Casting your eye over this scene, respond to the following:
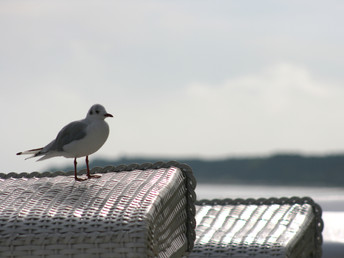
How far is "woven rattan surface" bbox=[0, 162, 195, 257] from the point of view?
4.37 feet

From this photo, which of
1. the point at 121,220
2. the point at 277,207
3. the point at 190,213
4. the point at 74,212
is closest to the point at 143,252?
the point at 121,220

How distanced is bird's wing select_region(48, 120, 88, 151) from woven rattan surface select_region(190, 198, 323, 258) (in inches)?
18.6

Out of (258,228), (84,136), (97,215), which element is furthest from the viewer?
(258,228)

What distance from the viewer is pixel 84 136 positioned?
169 cm

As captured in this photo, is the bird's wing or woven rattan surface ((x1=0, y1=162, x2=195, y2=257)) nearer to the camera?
woven rattan surface ((x1=0, y1=162, x2=195, y2=257))

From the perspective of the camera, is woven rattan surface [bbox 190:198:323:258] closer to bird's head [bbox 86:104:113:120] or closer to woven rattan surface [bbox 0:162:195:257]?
woven rattan surface [bbox 0:162:195:257]

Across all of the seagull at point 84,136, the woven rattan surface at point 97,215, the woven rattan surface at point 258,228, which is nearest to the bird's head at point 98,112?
the seagull at point 84,136

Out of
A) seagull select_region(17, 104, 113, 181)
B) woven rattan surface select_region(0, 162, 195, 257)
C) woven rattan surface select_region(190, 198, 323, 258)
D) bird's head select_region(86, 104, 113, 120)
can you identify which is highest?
bird's head select_region(86, 104, 113, 120)

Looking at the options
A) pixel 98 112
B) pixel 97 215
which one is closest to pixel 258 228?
pixel 98 112

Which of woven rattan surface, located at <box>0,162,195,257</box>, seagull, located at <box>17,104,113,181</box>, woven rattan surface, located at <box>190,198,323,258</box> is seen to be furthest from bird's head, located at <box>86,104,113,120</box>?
woven rattan surface, located at <box>190,198,323,258</box>

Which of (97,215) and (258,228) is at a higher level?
(97,215)

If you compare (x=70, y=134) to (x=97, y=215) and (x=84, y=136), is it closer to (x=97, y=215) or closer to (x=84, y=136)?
(x=84, y=136)

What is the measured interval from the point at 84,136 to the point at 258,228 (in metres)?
0.64

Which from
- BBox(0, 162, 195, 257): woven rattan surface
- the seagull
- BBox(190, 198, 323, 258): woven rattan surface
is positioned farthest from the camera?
BBox(190, 198, 323, 258): woven rattan surface
